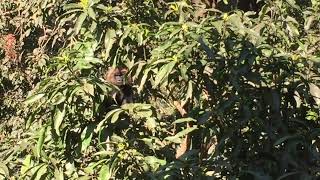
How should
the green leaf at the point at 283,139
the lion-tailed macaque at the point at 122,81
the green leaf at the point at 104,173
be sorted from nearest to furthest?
the green leaf at the point at 283,139, the green leaf at the point at 104,173, the lion-tailed macaque at the point at 122,81

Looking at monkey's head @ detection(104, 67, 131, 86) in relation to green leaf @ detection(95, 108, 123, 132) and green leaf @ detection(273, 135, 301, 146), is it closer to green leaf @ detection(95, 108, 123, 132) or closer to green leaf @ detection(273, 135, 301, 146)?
green leaf @ detection(95, 108, 123, 132)

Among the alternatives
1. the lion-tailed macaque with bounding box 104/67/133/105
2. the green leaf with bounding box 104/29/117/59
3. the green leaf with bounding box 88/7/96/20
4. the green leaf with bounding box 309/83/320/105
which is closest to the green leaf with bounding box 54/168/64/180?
the lion-tailed macaque with bounding box 104/67/133/105

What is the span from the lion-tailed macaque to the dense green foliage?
3cm

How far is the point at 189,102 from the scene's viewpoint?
226 centimetres

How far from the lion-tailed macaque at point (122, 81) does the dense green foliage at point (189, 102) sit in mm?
35

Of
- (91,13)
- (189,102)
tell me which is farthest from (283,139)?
(91,13)

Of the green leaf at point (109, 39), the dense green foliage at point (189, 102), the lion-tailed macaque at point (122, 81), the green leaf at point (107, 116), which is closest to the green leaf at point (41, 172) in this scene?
the dense green foliage at point (189, 102)

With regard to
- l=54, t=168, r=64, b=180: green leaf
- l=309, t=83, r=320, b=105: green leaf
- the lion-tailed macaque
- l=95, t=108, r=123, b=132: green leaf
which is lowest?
l=54, t=168, r=64, b=180: green leaf

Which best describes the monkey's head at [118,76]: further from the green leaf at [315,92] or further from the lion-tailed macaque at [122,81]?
the green leaf at [315,92]

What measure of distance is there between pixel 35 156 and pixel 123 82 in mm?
487

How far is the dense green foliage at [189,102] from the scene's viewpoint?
1.88m

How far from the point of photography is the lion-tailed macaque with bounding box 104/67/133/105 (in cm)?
230

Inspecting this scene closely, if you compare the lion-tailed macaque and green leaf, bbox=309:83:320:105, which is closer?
green leaf, bbox=309:83:320:105

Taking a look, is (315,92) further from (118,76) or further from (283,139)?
(118,76)
